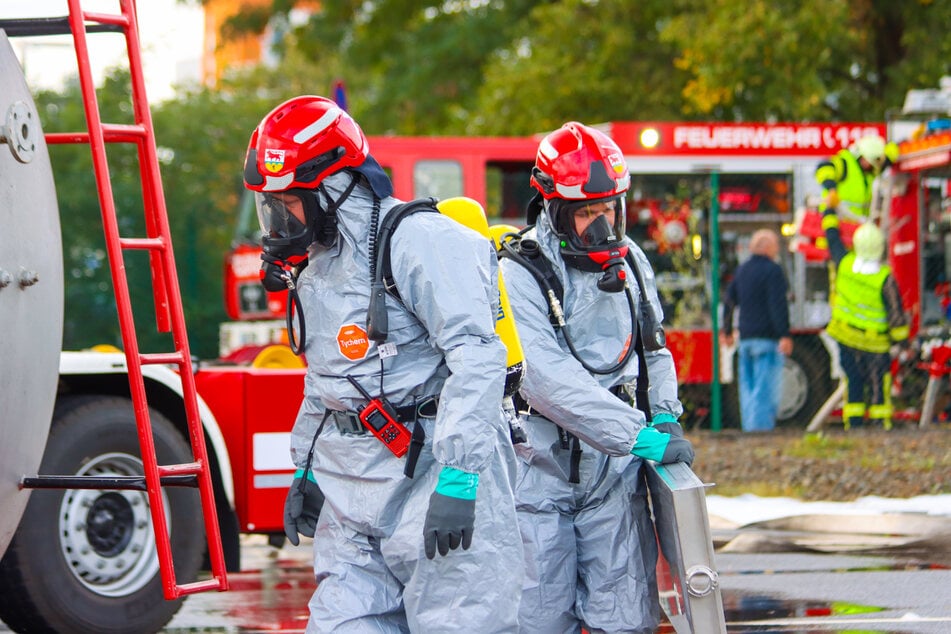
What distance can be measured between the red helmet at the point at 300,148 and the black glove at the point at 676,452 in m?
1.19

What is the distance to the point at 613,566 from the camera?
13.7 ft

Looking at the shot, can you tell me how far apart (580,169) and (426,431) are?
1.14 m

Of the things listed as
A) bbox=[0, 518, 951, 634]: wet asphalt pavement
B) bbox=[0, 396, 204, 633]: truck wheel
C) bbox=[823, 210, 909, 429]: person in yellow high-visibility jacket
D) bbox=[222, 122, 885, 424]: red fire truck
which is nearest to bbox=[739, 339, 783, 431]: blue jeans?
bbox=[222, 122, 885, 424]: red fire truck

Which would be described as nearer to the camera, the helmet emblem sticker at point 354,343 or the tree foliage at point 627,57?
the helmet emblem sticker at point 354,343

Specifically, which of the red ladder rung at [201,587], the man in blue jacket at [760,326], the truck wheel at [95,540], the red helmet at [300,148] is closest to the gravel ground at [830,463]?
the man in blue jacket at [760,326]

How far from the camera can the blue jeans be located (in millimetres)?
11469

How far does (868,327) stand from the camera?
36.6 feet

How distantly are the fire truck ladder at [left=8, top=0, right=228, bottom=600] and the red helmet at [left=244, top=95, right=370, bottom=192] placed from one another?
495 mm

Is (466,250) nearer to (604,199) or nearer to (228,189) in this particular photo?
(604,199)

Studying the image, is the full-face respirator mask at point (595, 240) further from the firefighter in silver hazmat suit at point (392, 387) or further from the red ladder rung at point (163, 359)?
the red ladder rung at point (163, 359)

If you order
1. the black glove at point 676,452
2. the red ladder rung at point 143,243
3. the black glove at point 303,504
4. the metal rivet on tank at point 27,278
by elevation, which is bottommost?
the black glove at point 303,504

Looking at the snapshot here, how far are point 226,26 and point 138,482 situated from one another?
18.9 metres

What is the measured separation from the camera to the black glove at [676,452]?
4062 mm

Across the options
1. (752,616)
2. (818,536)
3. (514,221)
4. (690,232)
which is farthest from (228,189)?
(752,616)
